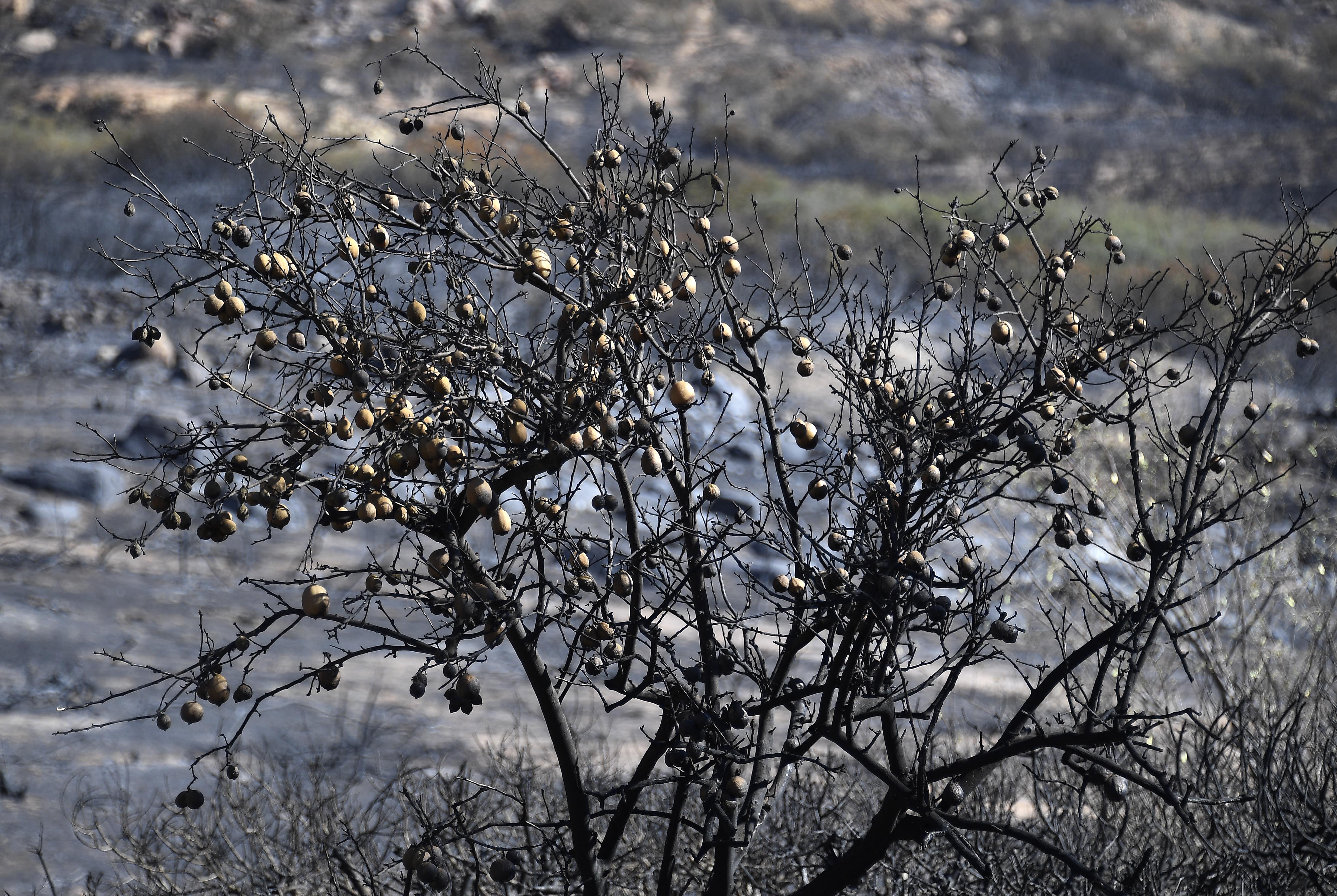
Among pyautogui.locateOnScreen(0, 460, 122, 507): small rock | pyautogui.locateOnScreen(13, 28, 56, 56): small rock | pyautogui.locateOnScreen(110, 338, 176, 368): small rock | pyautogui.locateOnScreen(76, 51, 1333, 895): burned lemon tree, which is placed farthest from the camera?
pyautogui.locateOnScreen(13, 28, 56, 56): small rock

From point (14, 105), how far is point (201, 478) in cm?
2738

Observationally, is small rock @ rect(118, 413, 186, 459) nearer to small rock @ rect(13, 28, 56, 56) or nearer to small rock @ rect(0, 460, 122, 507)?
small rock @ rect(0, 460, 122, 507)

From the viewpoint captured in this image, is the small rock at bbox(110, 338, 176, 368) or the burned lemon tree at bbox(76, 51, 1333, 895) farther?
the small rock at bbox(110, 338, 176, 368)

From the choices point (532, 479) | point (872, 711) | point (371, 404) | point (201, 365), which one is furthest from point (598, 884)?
point (201, 365)

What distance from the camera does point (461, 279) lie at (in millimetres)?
3025

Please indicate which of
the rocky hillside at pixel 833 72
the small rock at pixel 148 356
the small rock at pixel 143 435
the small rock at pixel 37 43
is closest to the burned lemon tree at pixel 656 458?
the small rock at pixel 143 435

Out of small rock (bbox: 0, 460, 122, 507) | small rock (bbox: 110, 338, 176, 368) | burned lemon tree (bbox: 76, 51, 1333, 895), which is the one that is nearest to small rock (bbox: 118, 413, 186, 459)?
small rock (bbox: 0, 460, 122, 507)

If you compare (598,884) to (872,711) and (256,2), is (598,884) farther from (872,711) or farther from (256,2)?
(256,2)

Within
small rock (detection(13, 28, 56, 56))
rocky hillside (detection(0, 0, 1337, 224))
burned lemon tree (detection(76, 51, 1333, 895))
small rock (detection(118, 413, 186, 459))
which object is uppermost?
rocky hillside (detection(0, 0, 1337, 224))

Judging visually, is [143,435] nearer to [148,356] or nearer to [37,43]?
[148,356]

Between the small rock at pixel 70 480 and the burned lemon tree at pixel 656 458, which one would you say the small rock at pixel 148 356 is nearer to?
the small rock at pixel 70 480

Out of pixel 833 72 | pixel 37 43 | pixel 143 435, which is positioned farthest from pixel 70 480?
pixel 833 72

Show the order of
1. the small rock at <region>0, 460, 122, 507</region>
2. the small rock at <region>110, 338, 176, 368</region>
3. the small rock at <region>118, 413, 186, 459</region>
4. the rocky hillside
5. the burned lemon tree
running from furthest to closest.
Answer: the rocky hillside
the small rock at <region>110, 338, 176, 368</region>
the small rock at <region>118, 413, 186, 459</region>
the small rock at <region>0, 460, 122, 507</region>
the burned lemon tree

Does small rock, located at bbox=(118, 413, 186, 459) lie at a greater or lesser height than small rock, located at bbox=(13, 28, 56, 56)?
lesser
